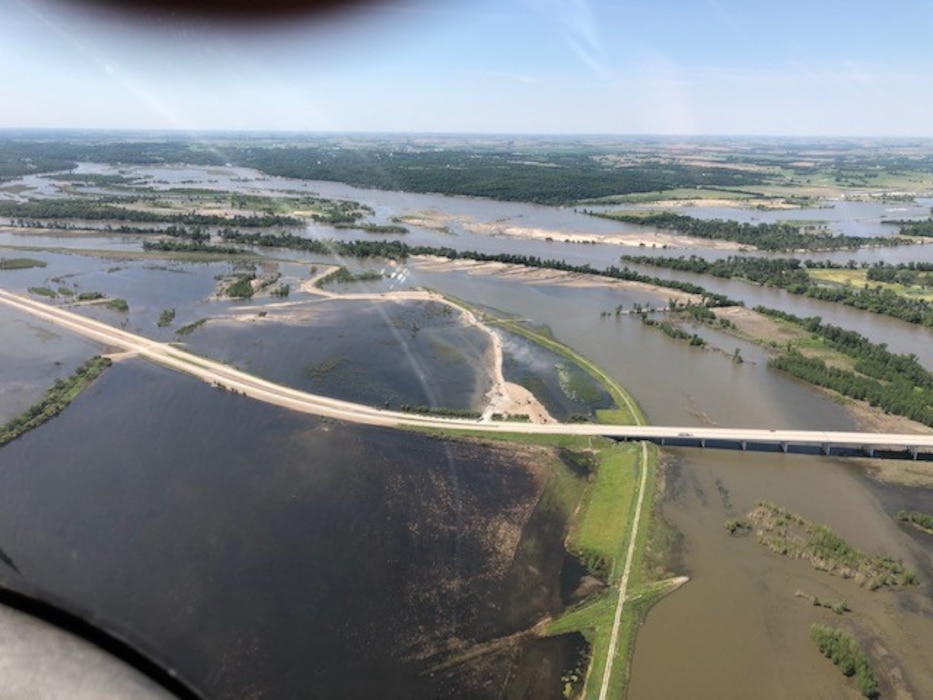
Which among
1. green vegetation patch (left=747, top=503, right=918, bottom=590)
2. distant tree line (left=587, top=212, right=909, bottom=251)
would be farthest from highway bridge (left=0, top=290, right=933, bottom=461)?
distant tree line (left=587, top=212, right=909, bottom=251)

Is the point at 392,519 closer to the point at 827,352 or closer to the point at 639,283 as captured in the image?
the point at 827,352

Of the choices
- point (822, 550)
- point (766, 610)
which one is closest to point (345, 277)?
point (822, 550)

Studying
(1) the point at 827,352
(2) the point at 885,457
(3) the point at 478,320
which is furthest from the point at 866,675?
(3) the point at 478,320

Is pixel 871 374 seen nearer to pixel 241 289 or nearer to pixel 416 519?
pixel 416 519

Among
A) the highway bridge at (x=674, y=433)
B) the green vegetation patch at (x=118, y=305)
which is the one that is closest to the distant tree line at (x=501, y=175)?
the green vegetation patch at (x=118, y=305)

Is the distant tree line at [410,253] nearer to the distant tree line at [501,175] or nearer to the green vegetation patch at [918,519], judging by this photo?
the green vegetation patch at [918,519]

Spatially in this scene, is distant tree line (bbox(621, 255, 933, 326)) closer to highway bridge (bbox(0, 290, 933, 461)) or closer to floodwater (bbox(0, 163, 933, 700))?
floodwater (bbox(0, 163, 933, 700))

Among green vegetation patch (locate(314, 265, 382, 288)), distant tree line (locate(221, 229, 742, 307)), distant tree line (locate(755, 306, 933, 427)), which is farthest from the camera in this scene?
distant tree line (locate(221, 229, 742, 307))
